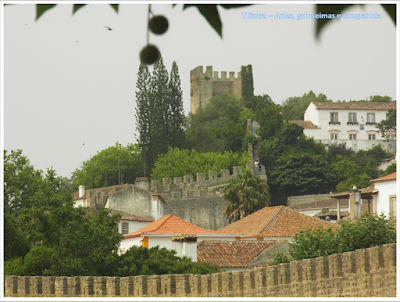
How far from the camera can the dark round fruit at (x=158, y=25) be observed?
72.4 inches

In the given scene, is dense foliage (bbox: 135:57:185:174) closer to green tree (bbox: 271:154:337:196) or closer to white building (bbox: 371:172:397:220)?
green tree (bbox: 271:154:337:196)

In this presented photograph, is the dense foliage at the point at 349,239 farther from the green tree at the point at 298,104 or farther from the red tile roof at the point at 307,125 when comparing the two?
the green tree at the point at 298,104

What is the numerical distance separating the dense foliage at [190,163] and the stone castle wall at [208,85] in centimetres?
2520

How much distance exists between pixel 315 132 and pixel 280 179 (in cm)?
1139

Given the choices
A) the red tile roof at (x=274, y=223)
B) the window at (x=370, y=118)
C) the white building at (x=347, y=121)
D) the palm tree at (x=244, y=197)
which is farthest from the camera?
the window at (x=370, y=118)

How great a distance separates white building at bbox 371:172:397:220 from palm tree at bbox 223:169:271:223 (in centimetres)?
939

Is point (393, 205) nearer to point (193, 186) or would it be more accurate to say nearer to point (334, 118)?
point (193, 186)

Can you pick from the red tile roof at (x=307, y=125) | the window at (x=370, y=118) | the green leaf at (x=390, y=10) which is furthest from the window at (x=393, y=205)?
the window at (x=370, y=118)

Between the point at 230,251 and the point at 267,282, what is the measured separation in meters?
10.9

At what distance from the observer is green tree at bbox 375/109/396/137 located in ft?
168

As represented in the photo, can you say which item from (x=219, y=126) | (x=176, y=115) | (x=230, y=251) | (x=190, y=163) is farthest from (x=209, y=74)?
(x=230, y=251)

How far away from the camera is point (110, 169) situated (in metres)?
52.5

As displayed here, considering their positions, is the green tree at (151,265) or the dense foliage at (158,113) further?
the dense foliage at (158,113)

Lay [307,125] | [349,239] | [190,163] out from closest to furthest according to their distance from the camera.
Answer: [349,239] < [190,163] < [307,125]
